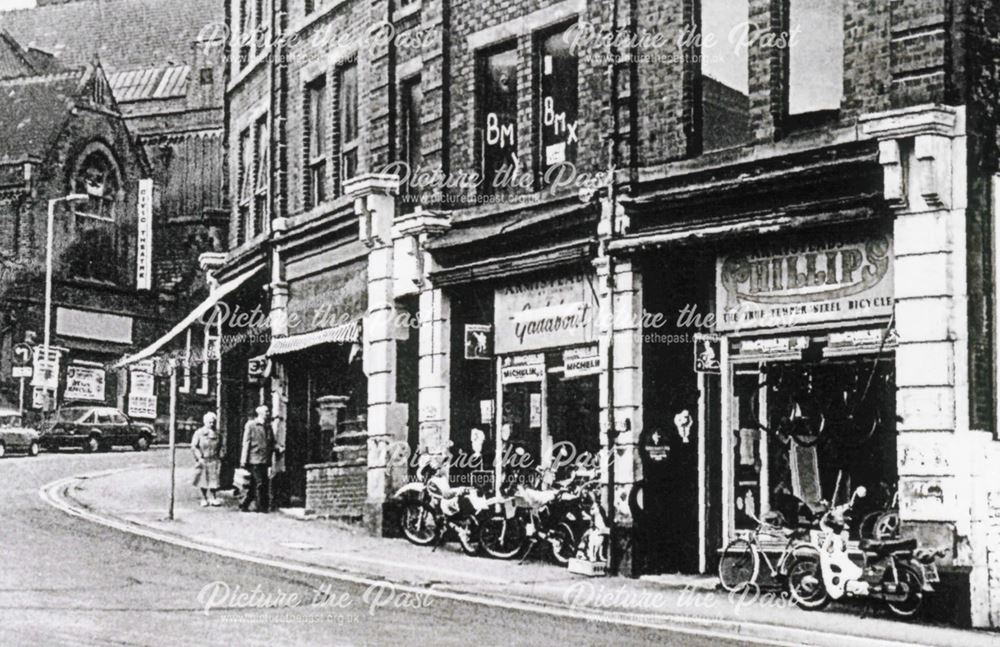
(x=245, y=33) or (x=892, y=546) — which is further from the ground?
(x=245, y=33)

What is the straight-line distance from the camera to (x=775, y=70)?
55.7 ft

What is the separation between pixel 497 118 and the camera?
2150cm

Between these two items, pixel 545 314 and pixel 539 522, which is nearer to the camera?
pixel 539 522

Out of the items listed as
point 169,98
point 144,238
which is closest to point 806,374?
point 144,238

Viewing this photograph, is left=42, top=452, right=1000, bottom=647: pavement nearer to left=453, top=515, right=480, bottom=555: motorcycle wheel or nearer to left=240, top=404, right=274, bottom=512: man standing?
left=453, top=515, right=480, bottom=555: motorcycle wheel

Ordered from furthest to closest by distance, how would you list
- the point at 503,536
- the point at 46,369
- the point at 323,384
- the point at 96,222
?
the point at 96,222
the point at 46,369
the point at 323,384
the point at 503,536

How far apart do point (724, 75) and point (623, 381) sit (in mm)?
3770

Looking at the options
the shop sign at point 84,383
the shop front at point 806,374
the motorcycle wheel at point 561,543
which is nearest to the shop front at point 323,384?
the motorcycle wheel at point 561,543

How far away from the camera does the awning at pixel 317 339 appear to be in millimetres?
24016

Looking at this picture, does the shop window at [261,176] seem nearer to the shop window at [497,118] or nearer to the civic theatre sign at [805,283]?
the shop window at [497,118]

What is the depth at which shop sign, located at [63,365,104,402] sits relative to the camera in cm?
5244

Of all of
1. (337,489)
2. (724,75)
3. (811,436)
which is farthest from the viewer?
(337,489)

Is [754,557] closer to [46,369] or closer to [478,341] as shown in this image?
[478,341]

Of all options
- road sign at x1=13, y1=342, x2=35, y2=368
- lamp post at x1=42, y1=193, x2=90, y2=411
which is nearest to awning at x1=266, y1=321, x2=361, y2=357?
road sign at x1=13, y1=342, x2=35, y2=368
